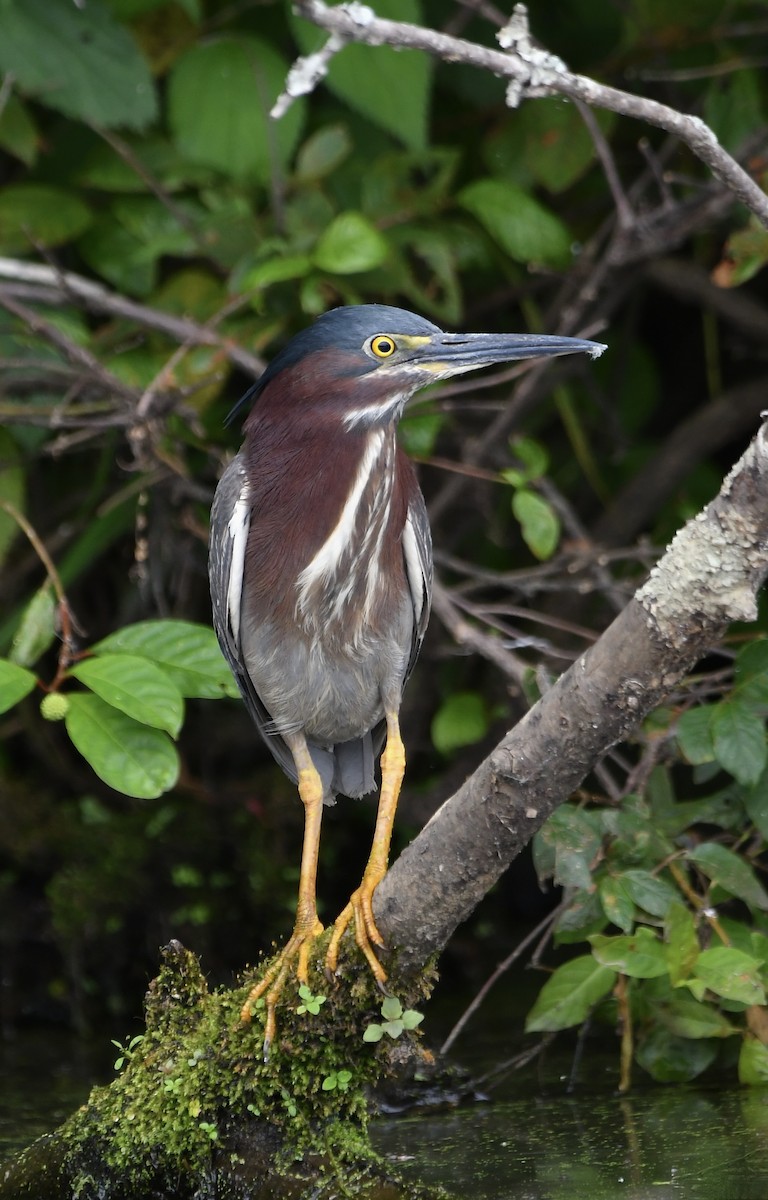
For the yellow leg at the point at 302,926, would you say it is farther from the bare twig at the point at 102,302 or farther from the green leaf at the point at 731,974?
the bare twig at the point at 102,302

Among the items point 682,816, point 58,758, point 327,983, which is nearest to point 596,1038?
point 682,816

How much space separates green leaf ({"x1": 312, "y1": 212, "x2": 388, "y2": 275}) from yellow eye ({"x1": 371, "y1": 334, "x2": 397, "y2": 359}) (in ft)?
2.53

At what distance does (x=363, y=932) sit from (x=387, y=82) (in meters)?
2.47

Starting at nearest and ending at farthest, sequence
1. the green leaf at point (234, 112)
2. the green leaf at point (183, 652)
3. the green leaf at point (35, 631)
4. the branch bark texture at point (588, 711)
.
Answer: the branch bark texture at point (588, 711) < the green leaf at point (183, 652) < the green leaf at point (35, 631) < the green leaf at point (234, 112)

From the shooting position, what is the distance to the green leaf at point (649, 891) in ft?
9.30

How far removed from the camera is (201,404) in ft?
13.0

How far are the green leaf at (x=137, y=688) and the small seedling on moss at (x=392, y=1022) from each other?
0.64m

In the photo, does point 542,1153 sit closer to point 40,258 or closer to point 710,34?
point 40,258

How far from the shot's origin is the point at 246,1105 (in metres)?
2.42

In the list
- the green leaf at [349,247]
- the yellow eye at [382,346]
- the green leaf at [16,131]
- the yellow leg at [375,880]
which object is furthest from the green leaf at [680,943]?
the green leaf at [16,131]

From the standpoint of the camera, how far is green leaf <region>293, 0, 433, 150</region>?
3.76 metres

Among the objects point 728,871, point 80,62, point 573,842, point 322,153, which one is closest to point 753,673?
point 728,871

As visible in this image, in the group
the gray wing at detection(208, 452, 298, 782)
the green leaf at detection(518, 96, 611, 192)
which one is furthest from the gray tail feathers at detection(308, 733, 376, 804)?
the green leaf at detection(518, 96, 611, 192)

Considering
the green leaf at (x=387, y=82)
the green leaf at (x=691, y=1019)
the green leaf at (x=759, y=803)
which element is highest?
the green leaf at (x=387, y=82)
